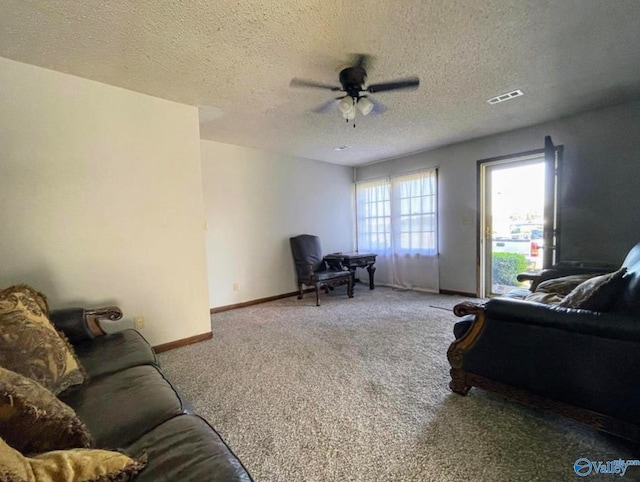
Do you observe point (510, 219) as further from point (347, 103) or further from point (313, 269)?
point (347, 103)

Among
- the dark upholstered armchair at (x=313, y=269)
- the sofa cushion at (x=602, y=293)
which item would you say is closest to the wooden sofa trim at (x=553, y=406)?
the sofa cushion at (x=602, y=293)

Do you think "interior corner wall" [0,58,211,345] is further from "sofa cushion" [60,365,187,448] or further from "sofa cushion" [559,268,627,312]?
"sofa cushion" [559,268,627,312]

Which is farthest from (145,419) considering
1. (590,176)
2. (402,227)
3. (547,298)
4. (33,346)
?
(402,227)

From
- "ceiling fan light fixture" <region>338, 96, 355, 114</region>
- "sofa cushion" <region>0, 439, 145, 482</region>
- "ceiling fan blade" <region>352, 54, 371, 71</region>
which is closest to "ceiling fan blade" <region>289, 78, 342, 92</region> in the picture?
"ceiling fan light fixture" <region>338, 96, 355, 114</region>

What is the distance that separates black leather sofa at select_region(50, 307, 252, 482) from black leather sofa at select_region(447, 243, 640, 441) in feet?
5.11

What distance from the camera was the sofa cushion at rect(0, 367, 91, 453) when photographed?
2.62 feet

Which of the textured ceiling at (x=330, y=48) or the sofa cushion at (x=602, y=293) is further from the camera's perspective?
the textured ceiling at (x=330, y=48)

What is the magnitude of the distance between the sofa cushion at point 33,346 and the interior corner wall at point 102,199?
0.82m

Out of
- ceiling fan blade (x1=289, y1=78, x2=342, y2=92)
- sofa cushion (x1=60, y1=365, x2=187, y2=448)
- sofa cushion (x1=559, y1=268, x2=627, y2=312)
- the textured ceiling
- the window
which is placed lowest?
sofa cushion (x1=60, y1=365, x2=187, y2=448)

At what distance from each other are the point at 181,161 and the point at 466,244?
4033 millimetres

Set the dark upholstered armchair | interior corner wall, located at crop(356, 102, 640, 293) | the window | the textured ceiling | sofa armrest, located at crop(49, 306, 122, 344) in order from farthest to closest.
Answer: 1. the window
2. the dark upholstered armchair
3. interior corner wall, located at crop(356, 102, 640, 293)
4. sofa armrest, located at crop(49, 306, 122, 344)
5. the textured ceiling

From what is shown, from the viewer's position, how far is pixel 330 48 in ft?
6.64

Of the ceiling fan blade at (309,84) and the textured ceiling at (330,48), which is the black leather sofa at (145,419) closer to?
the textured ceiling at (330,48)

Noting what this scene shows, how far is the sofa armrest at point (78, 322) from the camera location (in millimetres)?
1834
